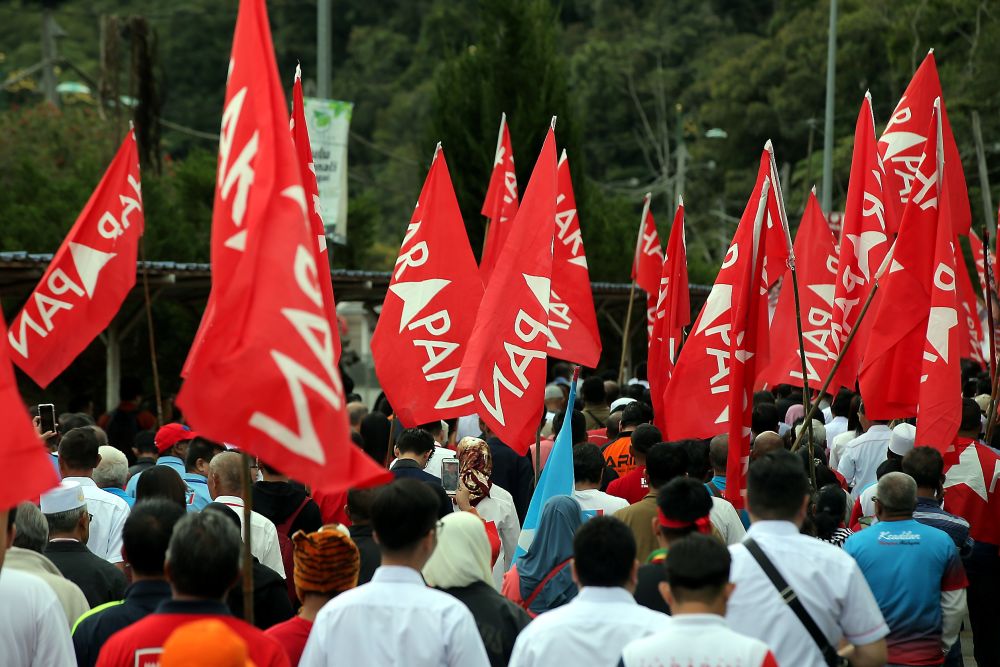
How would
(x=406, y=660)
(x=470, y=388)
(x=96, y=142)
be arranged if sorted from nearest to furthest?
(x=406, y=660) → (x=470, y=388) → (x=96, y=142)

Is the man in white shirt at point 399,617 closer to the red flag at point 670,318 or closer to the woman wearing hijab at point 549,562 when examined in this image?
the woman wearing hijab at point 549,562

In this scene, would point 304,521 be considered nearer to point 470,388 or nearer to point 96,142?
point 470,388

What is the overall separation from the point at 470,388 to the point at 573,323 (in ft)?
11.1

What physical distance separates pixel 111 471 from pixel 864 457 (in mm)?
4768

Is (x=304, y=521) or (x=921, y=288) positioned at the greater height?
(x=921, y=288)

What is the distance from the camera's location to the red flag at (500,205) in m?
11.8

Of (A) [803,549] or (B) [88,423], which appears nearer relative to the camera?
(A) [803,549]

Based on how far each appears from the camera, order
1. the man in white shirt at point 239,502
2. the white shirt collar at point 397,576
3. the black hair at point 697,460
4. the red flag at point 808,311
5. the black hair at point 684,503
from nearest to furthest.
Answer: the white shirt collar at point 397,576, the black hair at point 684,503, the man in white shirt at point 239,502, the black hair at point 697,460, the red flag at point 808,311

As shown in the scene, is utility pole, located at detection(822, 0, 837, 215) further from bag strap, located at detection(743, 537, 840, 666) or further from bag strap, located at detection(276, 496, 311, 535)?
bag strap, located at detection(743, 537, 840, 666)

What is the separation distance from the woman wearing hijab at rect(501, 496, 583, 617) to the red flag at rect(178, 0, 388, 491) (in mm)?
2256

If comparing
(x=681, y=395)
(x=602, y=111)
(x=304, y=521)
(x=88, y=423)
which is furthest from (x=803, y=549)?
(x=602, y=111)

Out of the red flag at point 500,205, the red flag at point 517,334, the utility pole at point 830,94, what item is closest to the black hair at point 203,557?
the red flag at point 517,334

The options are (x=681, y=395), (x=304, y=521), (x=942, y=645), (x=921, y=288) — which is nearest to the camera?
(x=942, y=645)

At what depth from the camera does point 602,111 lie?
Answer: 5581cm
